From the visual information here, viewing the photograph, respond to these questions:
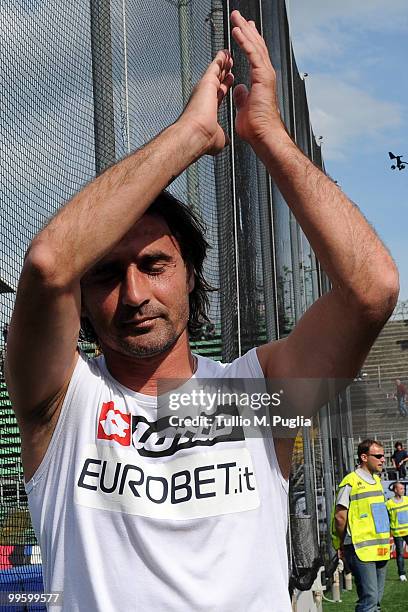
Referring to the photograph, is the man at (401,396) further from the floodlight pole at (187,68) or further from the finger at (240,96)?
the finger at (240,96)

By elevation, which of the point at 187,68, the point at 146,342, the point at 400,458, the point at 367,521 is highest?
the point at 400,458

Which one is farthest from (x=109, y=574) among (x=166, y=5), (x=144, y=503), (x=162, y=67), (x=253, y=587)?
(x=166, y=5)

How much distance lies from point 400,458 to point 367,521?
722 centimetres

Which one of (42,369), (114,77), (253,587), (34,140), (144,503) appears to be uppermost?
(114,77)

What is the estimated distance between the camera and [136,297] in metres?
1.70

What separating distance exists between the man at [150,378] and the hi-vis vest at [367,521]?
22.4ft

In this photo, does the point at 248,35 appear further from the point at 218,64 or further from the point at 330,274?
the point at 330,274

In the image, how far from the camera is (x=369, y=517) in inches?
332

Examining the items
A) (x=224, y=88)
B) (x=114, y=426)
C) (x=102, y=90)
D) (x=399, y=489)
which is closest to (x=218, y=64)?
(x=224, y=88)

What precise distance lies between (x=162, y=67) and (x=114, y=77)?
575 mm

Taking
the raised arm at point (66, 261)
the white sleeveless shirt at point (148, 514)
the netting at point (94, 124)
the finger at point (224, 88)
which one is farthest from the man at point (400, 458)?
the raised arm at point (66, 261)

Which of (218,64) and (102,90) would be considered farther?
(102,90)

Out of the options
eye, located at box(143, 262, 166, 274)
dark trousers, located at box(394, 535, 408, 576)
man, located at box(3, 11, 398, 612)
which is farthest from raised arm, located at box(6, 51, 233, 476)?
dark trousers, located at box(394, 535, 408, 576)

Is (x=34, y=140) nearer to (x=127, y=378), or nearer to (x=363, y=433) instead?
(x=127, y=378)
